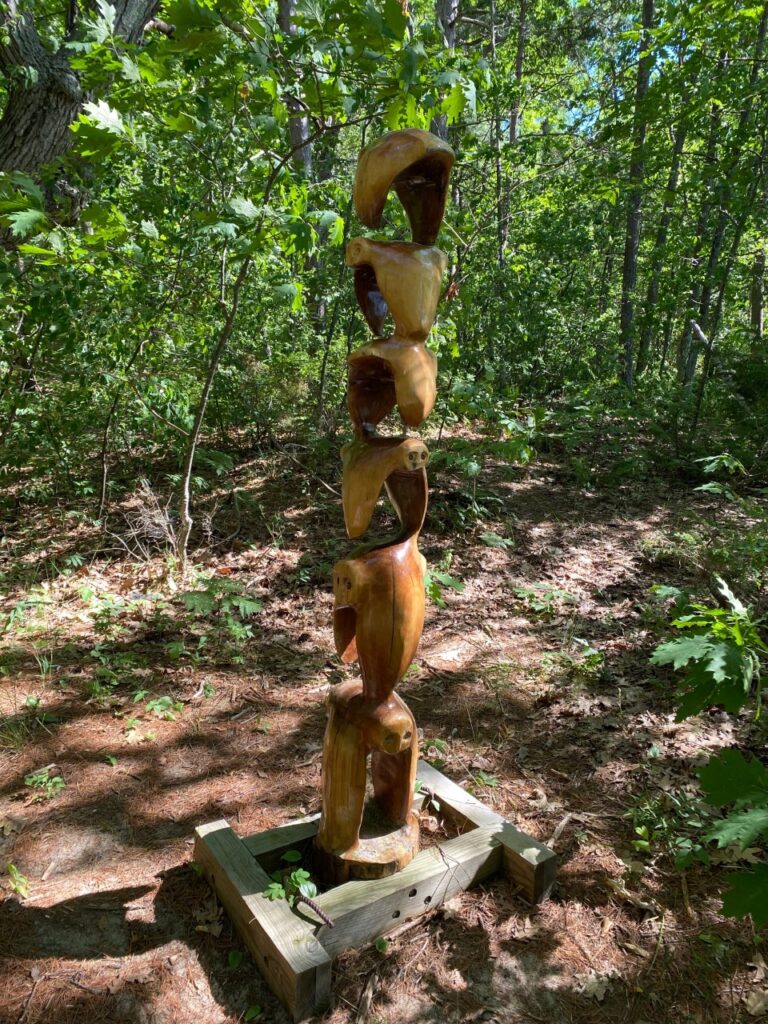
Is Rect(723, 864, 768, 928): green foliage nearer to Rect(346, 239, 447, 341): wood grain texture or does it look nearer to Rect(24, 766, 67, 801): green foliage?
Rect(346, 239, 447, 341): wood grain texture

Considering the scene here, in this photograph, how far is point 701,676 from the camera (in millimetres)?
2043

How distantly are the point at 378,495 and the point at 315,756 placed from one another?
1.80 meters

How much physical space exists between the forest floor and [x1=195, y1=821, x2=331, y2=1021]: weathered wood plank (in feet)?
0.27

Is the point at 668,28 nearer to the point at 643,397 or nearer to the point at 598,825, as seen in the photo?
the point at 643,397

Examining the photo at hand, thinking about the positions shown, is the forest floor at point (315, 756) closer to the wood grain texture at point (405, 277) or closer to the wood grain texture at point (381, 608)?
the wood grain texture at point (381, 608)

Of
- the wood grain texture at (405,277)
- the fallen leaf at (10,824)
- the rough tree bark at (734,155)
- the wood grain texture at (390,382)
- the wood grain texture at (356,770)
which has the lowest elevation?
the fallen leaf at (10,824)

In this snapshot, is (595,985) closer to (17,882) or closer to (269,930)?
(269,930)

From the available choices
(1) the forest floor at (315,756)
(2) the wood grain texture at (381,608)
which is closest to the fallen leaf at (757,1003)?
(1) the forest floor at (315,756)

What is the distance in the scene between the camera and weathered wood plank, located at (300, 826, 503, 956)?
203 centimetres

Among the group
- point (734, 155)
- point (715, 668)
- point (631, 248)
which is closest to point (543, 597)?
point (715, 668)

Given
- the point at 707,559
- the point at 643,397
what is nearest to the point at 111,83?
the point at 707,559

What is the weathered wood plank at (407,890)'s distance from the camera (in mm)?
2030

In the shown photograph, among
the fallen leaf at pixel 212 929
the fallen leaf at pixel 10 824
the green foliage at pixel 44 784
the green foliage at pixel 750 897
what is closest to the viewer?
the green foliage at pixel 750 897

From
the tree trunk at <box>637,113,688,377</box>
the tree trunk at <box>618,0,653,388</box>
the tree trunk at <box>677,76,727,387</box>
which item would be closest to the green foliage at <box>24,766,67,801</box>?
the tree trunk at <box>637,113,688,377</box>
